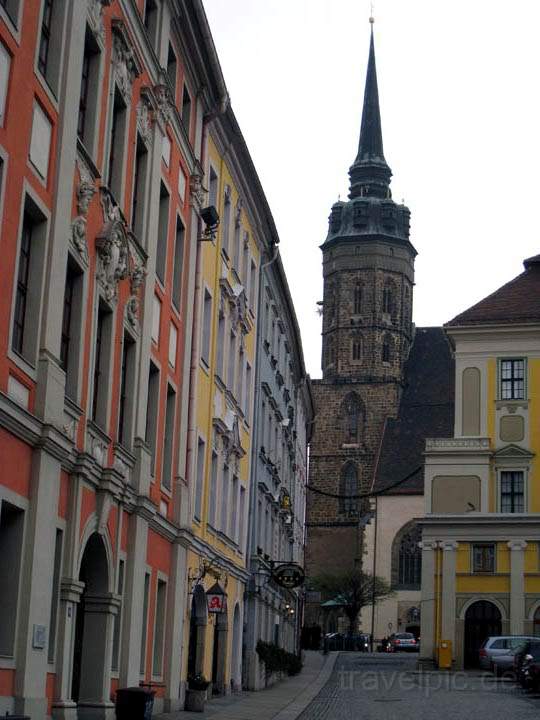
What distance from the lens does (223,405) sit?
3131cm

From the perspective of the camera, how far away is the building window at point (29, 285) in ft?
52.7

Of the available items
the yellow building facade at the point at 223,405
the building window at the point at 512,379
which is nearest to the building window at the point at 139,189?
the yellow building facade at the point at 223,405

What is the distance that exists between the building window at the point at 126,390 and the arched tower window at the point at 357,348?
97.4m

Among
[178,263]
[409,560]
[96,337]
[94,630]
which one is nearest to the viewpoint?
[96,337]

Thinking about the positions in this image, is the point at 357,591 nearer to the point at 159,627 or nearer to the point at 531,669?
the point at 531,669

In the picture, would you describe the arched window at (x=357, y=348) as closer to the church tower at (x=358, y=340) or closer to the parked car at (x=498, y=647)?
the church tower at (x=358, y=340)

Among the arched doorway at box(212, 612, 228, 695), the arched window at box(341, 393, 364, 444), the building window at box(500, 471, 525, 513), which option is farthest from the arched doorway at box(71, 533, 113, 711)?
the arched window at box(341, 393, 364, 444)

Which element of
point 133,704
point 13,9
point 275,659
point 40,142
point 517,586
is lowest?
point 133,704

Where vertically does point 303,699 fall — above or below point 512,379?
below

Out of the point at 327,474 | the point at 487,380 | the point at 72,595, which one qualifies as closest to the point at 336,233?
the point at 327,474

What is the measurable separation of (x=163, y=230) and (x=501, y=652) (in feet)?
78.7

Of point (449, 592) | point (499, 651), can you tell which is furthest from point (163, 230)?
point (449, 592)

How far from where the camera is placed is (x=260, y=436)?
39156 mm

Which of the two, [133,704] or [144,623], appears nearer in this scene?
[133,704]
